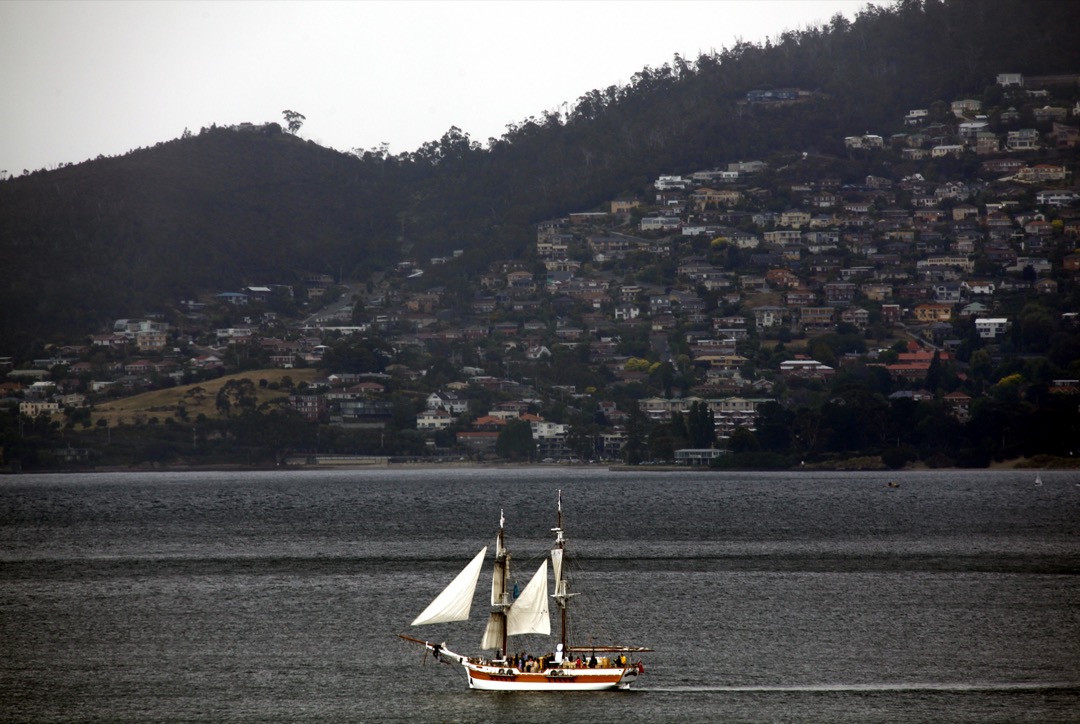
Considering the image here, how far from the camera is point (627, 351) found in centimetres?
19112

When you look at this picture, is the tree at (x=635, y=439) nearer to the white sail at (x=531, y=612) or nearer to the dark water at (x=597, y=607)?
the dark water at (x=597, y=607)

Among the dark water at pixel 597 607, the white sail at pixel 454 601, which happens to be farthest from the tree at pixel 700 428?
the white sail at pixel 454 601

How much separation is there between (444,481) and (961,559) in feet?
262

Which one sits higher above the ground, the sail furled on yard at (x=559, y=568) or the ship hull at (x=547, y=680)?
the sail furled on yard at (x=559, y=568)

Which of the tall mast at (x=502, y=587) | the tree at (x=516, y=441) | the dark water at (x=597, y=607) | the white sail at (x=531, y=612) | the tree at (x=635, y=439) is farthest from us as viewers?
the tree at (x=516, y=441)

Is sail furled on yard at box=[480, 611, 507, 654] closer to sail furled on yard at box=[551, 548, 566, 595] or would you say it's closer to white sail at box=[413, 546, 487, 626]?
white sail at box=[413, 546, 487, 626]

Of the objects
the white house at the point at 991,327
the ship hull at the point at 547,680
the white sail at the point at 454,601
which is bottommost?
the ship hull at the point at 547,680

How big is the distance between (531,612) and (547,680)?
2.53 metres

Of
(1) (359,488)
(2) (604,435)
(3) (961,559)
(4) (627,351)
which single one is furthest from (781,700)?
(4) (627,351)

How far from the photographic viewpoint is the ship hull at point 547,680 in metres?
40.0

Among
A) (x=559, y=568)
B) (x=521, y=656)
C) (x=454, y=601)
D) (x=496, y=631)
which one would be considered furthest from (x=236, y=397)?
(x=521, y=656)

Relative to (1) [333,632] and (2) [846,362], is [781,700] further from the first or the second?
(2) [846,362]

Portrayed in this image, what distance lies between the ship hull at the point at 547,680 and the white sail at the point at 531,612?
71.3 inches

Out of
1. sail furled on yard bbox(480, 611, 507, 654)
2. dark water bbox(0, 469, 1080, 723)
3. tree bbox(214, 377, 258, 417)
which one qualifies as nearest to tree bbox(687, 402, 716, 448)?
dark water bbox(0, 469, 1080, 723)
